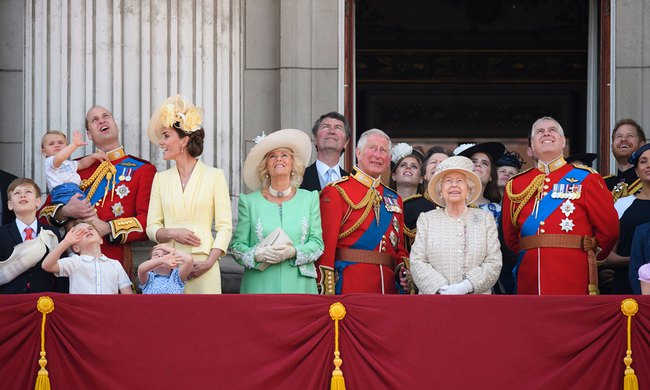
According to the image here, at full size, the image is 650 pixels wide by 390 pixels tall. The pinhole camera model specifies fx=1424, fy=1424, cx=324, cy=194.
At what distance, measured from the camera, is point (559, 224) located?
881cm

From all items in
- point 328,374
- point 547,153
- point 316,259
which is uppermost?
point 547,153

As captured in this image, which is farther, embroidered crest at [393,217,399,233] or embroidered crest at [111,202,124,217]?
embroidered crest at [111,202,124,217]

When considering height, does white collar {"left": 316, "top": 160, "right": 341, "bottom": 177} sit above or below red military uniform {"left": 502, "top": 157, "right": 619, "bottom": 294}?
above

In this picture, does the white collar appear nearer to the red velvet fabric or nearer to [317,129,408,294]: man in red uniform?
[317,129,408,294]: man in red uniform

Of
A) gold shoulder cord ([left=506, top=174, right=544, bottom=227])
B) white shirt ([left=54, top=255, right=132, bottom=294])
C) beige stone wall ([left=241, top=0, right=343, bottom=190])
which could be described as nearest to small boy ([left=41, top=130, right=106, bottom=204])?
white shirt ([left=54, top=255, right=132, bottom=294])

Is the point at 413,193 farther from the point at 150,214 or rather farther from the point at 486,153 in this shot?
the point at 150,214

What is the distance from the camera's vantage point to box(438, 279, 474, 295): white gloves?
8.23 meters

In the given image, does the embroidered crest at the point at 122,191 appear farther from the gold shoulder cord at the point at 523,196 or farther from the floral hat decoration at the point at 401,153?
the gold shoulder cord at the point at 523,196

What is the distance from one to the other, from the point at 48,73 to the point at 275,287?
11.3 feet

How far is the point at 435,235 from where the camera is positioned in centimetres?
848

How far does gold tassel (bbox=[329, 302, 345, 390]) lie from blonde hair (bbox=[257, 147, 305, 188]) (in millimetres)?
1319

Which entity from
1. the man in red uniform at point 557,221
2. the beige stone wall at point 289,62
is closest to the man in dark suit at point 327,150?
the beige stone wall at point 289,62

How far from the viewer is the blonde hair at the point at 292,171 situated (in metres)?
8.91

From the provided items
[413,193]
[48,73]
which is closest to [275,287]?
[413,193]
